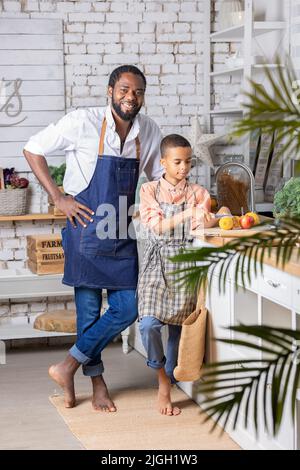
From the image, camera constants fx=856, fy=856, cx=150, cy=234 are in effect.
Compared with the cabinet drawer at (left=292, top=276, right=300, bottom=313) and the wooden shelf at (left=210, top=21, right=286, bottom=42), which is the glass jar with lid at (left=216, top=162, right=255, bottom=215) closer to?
the wooden shelf at (left=210, top=21, right=286, bottom=42)

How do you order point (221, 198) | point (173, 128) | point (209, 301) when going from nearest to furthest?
point (209, 301) < point (221, 198) < point (173, 128)

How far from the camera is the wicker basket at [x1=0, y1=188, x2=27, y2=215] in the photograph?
536 centimetres

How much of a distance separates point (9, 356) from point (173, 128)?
1845mm

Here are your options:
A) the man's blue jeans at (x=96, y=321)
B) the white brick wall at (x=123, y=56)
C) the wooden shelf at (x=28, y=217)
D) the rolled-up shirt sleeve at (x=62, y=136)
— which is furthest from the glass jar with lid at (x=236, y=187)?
the wooden shelf at (x=28, y=217)

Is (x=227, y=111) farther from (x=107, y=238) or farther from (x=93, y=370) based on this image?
(x=93, y=370)

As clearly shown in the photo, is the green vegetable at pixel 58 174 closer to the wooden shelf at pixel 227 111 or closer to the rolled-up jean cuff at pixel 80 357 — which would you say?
the wooden shelf at pixel 227 111

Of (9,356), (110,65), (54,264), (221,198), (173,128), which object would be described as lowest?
(9,356)

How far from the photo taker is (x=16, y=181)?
17.8ft

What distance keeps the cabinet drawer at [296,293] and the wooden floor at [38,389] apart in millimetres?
1303

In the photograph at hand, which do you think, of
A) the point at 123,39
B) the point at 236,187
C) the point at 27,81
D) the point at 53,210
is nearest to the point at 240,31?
the point at 123,39

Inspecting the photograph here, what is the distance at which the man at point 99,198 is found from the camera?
13.8 ft

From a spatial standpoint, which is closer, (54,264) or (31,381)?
(31,381)

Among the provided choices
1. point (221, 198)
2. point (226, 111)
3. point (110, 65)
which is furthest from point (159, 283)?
point (110, 65)

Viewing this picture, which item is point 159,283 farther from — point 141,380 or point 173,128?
point 173,128
